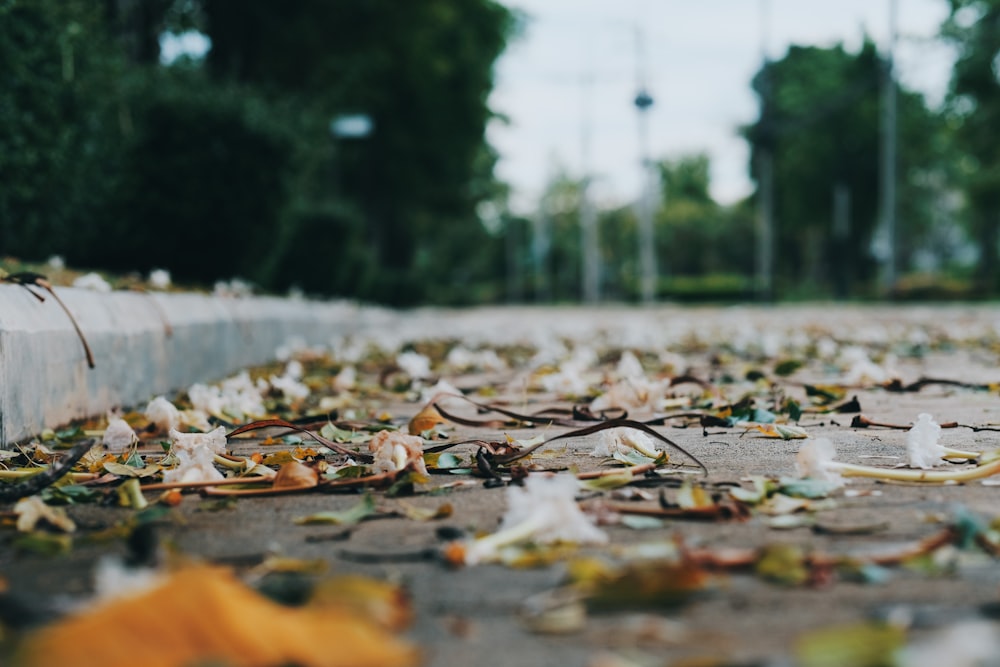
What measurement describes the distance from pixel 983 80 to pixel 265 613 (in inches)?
1422

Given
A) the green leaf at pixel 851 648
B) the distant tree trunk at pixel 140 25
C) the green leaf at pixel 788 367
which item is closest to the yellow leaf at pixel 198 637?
the green leaf at pixel 851 648

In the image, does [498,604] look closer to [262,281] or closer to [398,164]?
[262,281]

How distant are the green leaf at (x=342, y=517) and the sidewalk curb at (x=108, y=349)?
147 centimetres

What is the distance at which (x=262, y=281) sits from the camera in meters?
11.6

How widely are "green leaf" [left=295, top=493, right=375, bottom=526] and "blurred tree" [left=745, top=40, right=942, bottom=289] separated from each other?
1870 inches

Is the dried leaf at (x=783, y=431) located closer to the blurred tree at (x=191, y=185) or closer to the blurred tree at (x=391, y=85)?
the blurred tree at (x=191, y=185)

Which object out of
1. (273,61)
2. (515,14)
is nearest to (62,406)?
(273,61)

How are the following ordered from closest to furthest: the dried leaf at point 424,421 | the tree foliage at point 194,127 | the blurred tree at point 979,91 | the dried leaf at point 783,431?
the dried leaf at point 783,431 < the dried leaf at point 424,421 < the tree foliage at point 194,127 < the blurred tree at point 979,91

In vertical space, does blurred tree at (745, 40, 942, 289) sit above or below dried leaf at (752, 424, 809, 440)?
above

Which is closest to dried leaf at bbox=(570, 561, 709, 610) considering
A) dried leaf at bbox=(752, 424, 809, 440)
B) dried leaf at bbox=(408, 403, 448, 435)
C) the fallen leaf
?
the fallen leaf

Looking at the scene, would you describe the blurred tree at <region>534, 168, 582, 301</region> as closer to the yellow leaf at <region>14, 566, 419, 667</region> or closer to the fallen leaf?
the fallen leaf

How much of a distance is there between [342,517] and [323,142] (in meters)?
15.7

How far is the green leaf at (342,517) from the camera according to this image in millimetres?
2162

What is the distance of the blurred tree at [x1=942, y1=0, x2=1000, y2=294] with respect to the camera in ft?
106
